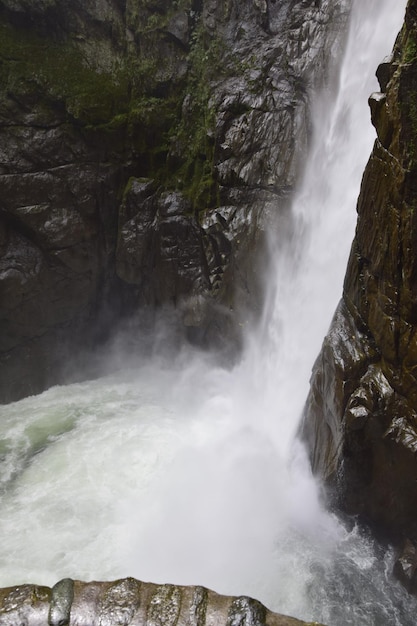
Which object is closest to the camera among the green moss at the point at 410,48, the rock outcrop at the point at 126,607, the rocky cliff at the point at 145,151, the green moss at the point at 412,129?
the rock outcrop at the point at 126,607

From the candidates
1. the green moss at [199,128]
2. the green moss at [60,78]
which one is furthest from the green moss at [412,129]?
the green moss at [60,78]

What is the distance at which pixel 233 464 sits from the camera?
383 inches

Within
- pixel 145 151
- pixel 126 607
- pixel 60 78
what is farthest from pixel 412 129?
pixel 60 78

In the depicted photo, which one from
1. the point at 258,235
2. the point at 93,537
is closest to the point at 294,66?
the point at 258,235

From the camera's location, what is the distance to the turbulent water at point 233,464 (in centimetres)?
717

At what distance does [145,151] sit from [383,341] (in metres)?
9.81

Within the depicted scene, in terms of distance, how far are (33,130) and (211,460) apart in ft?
31.9

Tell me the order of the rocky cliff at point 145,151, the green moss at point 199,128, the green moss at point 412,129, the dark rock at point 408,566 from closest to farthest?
1. the green moss at point 412,129
2. the dark rock at point 408,566
3. the rocky cliff at point 145,151
4. the green moss at point 199,128

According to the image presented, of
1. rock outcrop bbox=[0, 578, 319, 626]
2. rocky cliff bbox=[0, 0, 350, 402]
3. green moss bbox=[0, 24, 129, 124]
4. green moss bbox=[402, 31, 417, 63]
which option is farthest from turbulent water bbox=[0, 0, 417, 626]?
green moss bbox=[0, 24, 129, 124]

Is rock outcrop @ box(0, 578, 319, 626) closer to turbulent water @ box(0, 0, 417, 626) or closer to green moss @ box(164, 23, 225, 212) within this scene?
turbulent water @ box(0, 0, 417, 626)

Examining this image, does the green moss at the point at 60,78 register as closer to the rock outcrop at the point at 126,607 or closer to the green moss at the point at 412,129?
the green moss at the point at 412,129

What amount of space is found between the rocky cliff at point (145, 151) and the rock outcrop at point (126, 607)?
875 cm

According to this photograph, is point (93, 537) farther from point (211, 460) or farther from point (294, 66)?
point (294, 66)

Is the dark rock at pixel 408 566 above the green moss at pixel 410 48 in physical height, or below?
below
